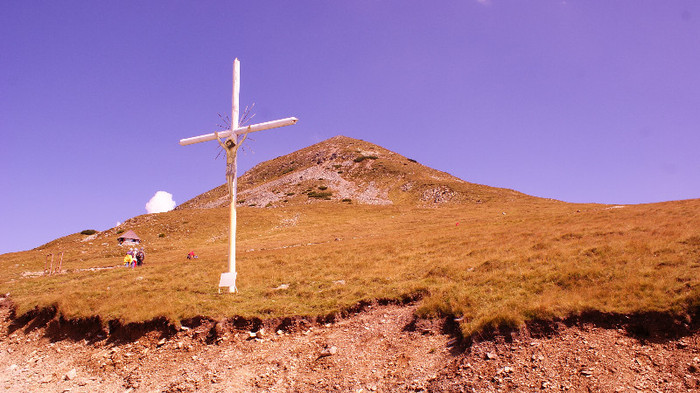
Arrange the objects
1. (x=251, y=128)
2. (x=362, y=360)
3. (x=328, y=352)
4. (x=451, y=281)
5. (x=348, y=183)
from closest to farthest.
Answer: (x=362, y=360), (x=328, y=352), (x=451, y=281), (x=251, y=128), (x=348, y=183)

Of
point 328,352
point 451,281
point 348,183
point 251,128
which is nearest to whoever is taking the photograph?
point 328,352

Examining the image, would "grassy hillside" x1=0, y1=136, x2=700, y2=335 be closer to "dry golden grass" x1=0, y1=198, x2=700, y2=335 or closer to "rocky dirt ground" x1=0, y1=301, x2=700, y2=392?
"dry golden grass" x1=0, y1=198, x2=700, y2=335

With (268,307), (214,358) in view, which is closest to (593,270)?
(268,307)

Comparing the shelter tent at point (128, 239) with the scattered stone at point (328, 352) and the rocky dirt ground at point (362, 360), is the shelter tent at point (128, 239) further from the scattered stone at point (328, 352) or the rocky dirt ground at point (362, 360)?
the scattered stone at point (328, 352)

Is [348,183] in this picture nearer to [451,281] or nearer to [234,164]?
[234,164]

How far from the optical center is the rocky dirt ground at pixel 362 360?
8.00 meters

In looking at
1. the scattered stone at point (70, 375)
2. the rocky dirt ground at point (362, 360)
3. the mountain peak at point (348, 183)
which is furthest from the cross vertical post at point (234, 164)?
the mountain peak at point (348, 183)

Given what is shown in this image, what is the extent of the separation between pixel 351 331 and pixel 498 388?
505cm

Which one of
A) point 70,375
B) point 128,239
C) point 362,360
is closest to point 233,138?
point 70,375

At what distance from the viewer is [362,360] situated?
10266 mm

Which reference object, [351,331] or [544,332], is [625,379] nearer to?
[544,332]

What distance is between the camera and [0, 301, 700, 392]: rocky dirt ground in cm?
800

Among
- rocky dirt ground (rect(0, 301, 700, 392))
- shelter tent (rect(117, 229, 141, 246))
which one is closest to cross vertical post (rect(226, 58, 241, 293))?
rocky dirt ground (rect(0, 301, 700, 392))

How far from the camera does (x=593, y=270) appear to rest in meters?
13.0
